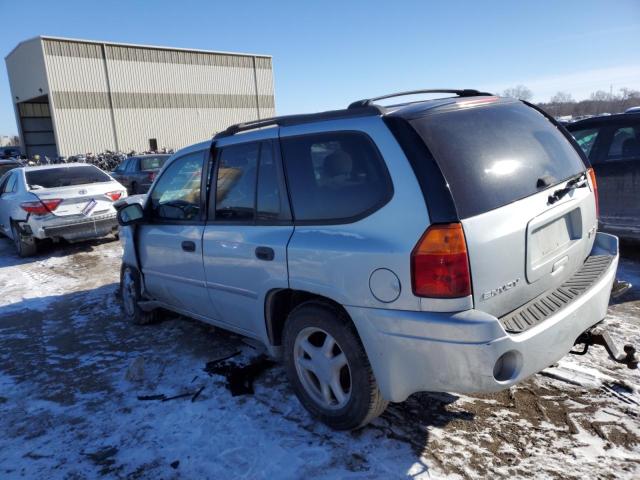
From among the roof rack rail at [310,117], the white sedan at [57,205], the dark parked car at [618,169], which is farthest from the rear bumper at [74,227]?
the dark parked car at [618,169]

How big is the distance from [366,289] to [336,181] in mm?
670

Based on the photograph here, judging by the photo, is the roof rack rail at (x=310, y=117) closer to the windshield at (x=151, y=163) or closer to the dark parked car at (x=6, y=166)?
the windshield at (x=151, y=163)

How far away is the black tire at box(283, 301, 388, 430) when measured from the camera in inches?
104

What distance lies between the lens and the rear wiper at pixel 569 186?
2742 millimetres

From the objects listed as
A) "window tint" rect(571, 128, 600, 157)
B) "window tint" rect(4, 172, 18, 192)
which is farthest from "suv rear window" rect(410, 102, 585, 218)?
"window tint" rect(4, 172, 18, 192)

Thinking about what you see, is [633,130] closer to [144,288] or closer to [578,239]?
[578,239]

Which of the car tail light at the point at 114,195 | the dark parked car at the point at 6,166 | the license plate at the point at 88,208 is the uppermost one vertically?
the dark parked car at the point at 6,166

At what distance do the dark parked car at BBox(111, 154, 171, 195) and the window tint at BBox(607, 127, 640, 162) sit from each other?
40.9 feet

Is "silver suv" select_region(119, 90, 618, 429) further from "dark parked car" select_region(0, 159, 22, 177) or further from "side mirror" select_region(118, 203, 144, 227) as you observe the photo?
"dark parked car" select_region(0, 159, 22, 177)

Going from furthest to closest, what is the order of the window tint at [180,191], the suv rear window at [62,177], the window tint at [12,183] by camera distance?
the window tint at [12,183] → the suv rear window at [62,177] → the window tint at [180,191]

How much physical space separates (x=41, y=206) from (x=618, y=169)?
9017 millimetres

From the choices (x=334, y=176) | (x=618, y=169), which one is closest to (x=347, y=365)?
(x=334, y=176)

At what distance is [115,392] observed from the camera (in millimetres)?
3621

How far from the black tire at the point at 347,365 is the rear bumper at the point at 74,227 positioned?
22.2 feet
